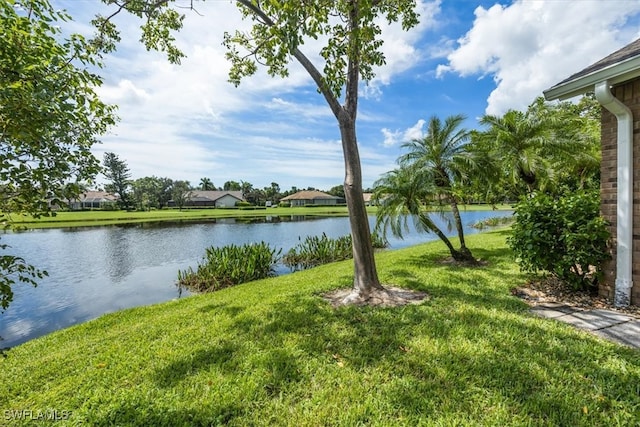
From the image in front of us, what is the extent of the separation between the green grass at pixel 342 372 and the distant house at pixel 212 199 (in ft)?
220

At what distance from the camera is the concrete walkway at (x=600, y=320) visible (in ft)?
10.3

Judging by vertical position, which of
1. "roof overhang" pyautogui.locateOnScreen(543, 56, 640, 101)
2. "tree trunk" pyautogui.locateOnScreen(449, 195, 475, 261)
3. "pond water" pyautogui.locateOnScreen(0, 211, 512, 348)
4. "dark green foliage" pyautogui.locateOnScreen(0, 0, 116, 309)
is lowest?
"pond water" pyautogui.locateOnScreen(0, 211, 512, 348)

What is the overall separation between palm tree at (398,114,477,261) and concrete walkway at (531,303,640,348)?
338 cm

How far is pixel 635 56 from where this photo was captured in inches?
135

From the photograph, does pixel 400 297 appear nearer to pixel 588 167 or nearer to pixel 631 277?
pixel 631 277

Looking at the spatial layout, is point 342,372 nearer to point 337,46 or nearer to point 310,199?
point 337,46

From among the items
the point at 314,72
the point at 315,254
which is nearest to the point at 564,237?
the point at 314,72

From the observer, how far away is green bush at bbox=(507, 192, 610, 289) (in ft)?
13.4

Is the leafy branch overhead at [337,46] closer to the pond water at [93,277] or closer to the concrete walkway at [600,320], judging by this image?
the concrete walkway at [600,320]

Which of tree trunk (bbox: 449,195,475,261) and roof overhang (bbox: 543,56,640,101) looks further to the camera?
tree trunk (bbox: 449,195,475,261)

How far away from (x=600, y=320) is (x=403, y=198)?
396 cm

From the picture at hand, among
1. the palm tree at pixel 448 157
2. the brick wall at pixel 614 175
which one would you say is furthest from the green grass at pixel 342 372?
the palm tree at pixel 448 157

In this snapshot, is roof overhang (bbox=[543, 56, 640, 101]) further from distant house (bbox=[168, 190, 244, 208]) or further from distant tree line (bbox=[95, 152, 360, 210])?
distant house (bbox=[168, 190, 244, 208])

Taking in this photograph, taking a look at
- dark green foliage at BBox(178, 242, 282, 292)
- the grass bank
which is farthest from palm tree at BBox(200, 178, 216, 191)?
dark green foliage at BBox(178, 242, 282, 292)
